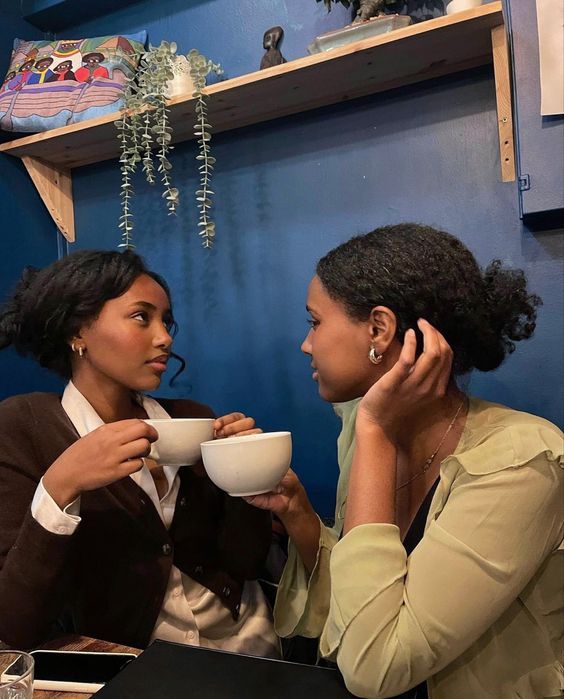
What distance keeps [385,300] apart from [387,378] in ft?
0.46

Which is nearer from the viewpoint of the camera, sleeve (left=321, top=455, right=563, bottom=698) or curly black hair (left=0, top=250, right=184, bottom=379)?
sleeve (left=321, top=455, right=563, bottom=698)

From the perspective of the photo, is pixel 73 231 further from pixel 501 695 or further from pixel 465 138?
pixel 501 695

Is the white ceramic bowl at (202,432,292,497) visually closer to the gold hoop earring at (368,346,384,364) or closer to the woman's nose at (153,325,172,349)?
the gold hoop earring at (368,346,384,364)

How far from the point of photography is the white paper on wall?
1099mm

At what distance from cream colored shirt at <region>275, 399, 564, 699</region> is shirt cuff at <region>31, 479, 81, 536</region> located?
1.19 feet

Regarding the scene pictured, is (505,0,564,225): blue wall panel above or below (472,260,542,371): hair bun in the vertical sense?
above

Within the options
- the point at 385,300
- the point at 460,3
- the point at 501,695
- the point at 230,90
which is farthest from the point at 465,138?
the point at 501,695

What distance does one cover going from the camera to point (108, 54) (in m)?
1.60

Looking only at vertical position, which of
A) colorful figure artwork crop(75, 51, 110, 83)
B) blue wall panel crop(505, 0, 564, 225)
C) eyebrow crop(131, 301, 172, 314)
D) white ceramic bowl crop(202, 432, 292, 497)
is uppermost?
colorful figure artwork crop(75, 51, 110, 83)

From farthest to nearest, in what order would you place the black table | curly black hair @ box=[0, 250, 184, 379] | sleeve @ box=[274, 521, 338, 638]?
curly black hair @ box=[0, 250, 184, 379] < sleeve @ box=[274, 521, 338, 638] < the black table

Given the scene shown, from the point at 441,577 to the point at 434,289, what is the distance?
0.39m

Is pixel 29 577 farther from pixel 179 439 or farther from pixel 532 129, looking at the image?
pixel 532 129

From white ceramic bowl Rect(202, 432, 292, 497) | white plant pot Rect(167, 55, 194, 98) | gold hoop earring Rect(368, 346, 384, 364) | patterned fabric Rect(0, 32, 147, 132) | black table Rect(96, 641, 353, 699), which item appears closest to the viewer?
black table Rect(96, 641, 353, 699)

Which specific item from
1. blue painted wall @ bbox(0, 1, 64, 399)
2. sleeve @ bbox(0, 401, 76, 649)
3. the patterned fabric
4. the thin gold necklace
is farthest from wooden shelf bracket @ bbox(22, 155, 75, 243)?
the thin gold necklace
